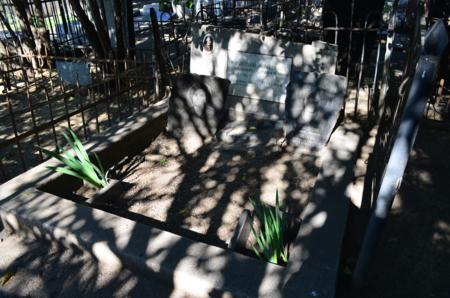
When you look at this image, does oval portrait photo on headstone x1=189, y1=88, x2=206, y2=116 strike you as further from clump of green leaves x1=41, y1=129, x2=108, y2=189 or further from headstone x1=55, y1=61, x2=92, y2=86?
headstone x1=55, y1=61, x2=92, y2=86

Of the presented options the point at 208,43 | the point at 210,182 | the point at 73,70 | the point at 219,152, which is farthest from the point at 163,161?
the point at 73,70

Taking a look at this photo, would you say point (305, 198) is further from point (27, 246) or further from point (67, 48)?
point (67, 48)

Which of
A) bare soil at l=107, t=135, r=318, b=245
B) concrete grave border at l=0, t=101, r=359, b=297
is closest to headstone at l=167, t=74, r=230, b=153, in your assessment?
bare soil at l=107, t=135, r=318, b=245

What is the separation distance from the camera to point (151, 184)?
160 inches

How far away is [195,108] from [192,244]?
2.63 metres

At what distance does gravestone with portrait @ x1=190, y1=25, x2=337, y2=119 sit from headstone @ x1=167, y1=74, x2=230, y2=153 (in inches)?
23.3

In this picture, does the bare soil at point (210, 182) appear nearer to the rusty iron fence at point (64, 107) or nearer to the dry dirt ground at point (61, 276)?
the dry dirt ground at point (61, 276)

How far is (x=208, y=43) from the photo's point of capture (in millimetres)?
5508

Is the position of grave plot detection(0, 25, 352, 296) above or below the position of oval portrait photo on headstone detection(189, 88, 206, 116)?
below

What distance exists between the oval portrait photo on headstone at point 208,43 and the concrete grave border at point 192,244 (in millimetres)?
2670

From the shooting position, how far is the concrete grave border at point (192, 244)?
239cm

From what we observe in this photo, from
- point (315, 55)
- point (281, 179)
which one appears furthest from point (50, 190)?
point (315, 55)

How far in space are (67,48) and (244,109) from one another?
28.6ft

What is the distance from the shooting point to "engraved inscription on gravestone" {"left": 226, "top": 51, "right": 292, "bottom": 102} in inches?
205
